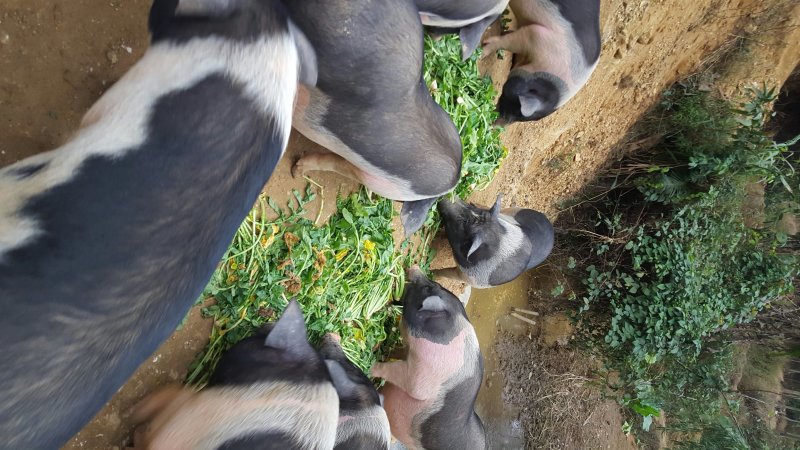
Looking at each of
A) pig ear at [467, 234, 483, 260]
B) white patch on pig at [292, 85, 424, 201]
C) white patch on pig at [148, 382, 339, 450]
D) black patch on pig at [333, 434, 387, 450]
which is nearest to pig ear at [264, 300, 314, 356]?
white patch on pig at [148, 382, 339, 450]

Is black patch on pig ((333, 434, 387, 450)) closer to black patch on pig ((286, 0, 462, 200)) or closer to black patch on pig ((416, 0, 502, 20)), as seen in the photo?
black patch on pig ((286, 0, 462, 200))

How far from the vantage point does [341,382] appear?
328cm

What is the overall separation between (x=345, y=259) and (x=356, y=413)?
1.03 metres

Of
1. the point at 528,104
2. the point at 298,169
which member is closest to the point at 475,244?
the point at 528,104

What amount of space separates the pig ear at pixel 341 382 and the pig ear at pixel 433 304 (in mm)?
922

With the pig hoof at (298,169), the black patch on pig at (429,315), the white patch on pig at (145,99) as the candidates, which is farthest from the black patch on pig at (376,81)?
the black patch on pig at (429,315)

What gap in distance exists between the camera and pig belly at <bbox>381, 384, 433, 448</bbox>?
4.06m

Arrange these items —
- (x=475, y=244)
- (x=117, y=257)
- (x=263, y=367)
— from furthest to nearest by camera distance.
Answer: (x=475, y=244), (x=263, y=367), (x=117, y=257)

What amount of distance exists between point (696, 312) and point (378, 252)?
3.63 metres

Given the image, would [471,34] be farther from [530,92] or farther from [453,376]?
[453,376]

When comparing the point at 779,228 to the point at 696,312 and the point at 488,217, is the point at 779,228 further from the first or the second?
the point at 488,217

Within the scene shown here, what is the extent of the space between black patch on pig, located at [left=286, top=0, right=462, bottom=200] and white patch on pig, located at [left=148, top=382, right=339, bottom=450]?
52.9 inches

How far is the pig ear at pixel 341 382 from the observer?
3254mm

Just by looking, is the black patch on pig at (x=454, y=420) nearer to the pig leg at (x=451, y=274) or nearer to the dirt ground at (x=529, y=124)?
the pig leg at (x=451, y=274)
